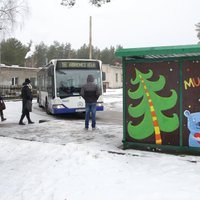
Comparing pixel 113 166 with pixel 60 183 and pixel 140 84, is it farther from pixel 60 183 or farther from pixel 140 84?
pixel 140 84

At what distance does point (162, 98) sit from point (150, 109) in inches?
14.6

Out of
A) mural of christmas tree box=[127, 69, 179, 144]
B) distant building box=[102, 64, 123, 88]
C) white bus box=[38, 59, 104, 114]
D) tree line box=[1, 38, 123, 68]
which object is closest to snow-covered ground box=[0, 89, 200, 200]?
mural of christmas tree box=[127, 69, 179, 144]

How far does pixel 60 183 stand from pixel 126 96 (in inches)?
109

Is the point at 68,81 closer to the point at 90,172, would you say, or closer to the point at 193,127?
the point at 193,127

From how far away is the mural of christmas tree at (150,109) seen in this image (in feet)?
25.3

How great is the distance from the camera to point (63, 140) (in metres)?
9.48

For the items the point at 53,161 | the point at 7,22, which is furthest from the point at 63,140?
the point at 7,22

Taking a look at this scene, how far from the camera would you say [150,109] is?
7926mm

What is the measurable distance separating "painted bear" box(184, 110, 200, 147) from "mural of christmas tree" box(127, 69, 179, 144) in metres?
0.26

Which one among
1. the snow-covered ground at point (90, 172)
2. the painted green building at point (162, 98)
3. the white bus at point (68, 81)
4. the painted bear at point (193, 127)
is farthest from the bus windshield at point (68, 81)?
the painted bear at point (193, 127)

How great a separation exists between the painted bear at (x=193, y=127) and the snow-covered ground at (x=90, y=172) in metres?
0.40

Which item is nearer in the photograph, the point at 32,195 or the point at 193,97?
the point at 32,195

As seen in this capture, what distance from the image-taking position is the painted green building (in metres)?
7.44

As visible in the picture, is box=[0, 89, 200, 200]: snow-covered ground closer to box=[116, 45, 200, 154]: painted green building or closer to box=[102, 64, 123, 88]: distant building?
box=[116, 45, 200, 154]: painted green building
